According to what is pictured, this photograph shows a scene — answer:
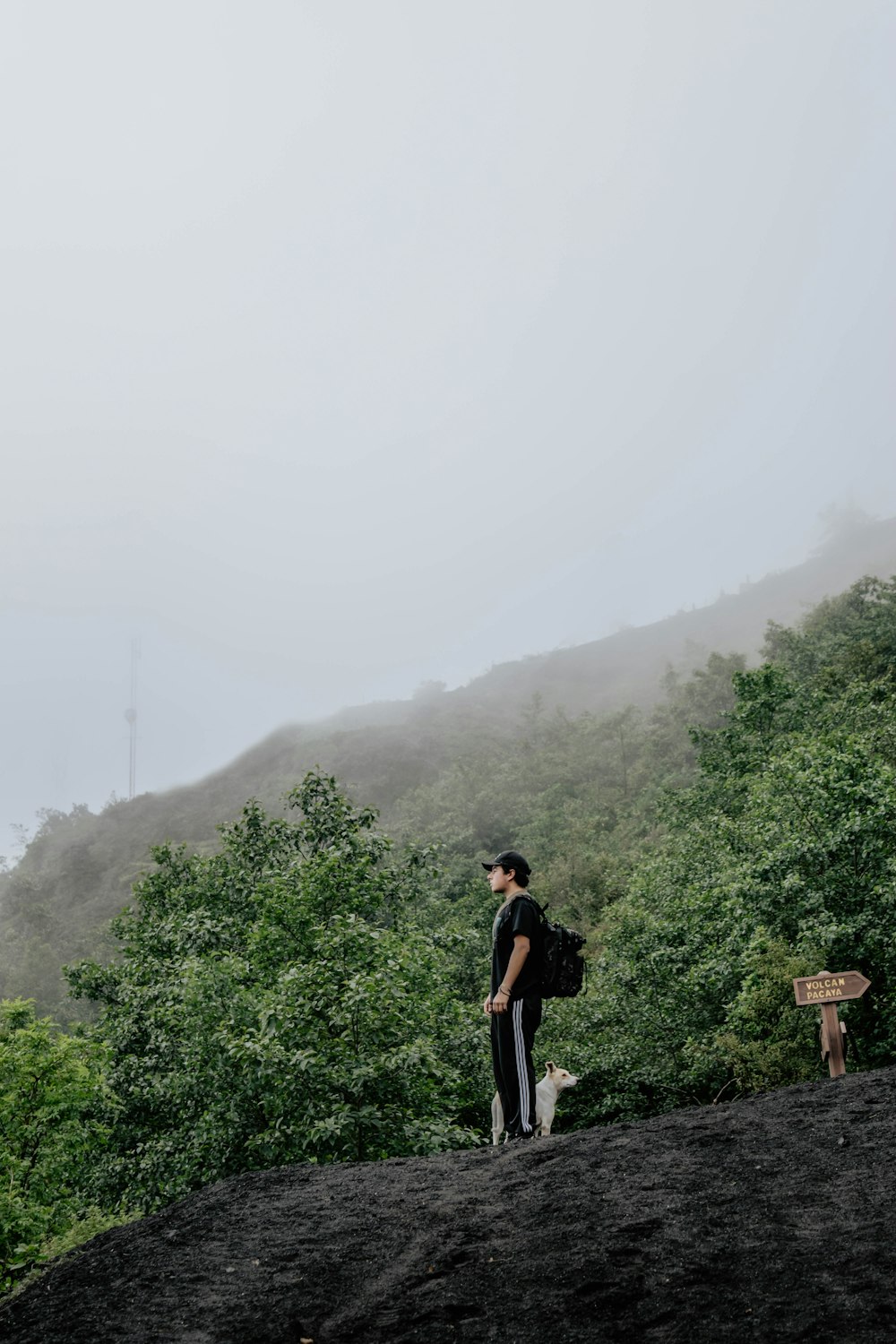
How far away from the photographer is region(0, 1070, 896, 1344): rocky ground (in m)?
3.22

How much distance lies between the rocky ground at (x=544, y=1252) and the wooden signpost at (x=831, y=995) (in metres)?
1.93

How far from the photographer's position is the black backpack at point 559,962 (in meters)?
6.16

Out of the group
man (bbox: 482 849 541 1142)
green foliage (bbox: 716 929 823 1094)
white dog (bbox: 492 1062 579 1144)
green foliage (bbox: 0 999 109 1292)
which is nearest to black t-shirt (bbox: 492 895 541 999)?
man (bbox: 482 849 541 1142)

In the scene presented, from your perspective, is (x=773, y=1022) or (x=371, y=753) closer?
(x=773, y=1022)

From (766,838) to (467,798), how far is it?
55880 mm

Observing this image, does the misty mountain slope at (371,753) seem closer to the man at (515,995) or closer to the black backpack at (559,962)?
the man at (515,995)

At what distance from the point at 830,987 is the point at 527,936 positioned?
2960 mm

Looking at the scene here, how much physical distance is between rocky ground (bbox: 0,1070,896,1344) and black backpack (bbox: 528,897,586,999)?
88 cm

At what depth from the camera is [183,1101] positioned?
1295 centimetres

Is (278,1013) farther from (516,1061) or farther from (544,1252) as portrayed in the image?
(544,1252)

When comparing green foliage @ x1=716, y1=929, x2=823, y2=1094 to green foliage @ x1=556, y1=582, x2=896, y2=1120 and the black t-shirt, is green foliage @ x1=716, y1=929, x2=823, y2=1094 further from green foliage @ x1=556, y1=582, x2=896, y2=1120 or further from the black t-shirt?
the black t-shirt

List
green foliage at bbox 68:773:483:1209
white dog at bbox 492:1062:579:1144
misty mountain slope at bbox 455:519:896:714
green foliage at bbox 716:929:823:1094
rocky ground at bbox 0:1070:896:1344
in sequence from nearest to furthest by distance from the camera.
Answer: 1. rocky ground at bbox 0:1070:896:1344
2. white dog at bbox 492:1062:579:1144
3. green foliage at bbox 68:773:483:1209
4. green foliage at bbox 716:929:823:1094
5. misty mountain slope at bbox 455:519:896:714

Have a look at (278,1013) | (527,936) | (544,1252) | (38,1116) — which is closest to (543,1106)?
(527,936)

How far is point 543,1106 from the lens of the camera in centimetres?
694
